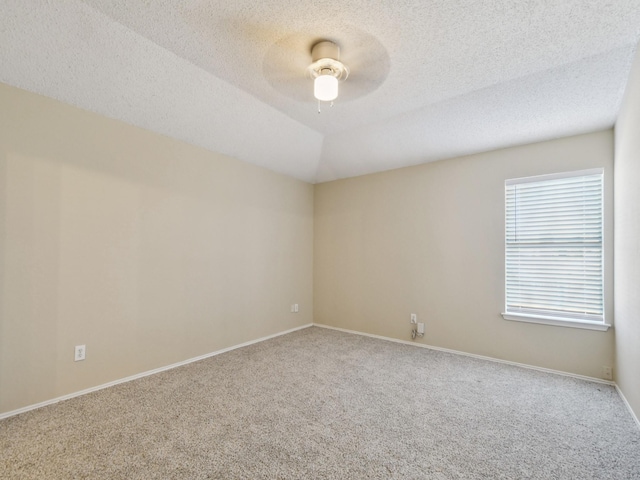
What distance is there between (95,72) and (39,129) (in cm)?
62

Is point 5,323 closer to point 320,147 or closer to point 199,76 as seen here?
point 199,76

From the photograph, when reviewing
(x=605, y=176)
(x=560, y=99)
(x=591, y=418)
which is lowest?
(x=591, y=418)

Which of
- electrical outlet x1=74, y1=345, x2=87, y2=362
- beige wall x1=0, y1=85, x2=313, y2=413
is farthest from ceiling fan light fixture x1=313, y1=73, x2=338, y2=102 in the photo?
electrical outlet x1=74, y1=345, x2=87, y2=362

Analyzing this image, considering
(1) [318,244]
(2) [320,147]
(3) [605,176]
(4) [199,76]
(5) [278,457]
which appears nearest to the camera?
(5) [278,457]

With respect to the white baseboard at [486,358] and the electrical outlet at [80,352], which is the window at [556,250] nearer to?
the white baseboard at [486,358]

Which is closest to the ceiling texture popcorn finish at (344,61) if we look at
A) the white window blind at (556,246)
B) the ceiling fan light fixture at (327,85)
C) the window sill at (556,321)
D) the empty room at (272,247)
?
the empty room at (272,247)

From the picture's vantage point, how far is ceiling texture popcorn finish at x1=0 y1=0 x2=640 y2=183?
183cm

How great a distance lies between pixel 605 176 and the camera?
289 centimetres

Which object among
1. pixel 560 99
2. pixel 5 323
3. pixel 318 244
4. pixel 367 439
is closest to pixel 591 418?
pixel 367 439

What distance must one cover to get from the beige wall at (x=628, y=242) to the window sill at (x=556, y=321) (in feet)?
0.58

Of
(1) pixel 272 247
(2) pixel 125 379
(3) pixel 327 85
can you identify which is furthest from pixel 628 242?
(2) pixel 125 379

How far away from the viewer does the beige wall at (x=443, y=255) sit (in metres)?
3.04

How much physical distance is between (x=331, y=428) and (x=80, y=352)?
6.94 feet

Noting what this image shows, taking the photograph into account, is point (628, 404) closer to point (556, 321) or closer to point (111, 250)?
point (556, 321)
